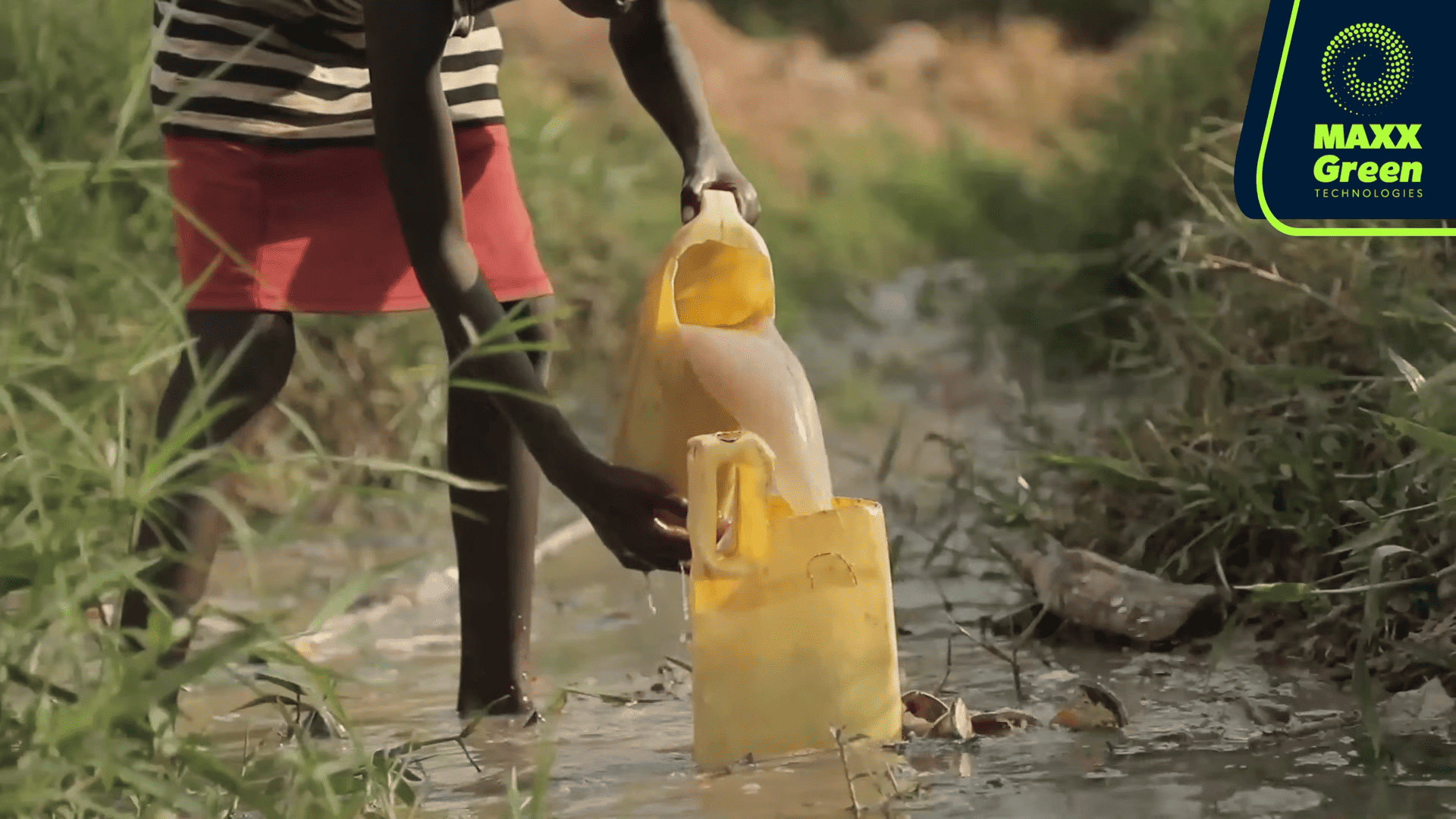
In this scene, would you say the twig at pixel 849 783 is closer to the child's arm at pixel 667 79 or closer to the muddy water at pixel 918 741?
the muddy water at pixel 918 741

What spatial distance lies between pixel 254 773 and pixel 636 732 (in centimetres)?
82

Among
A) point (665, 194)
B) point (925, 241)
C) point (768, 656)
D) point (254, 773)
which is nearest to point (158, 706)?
point (254, 773)

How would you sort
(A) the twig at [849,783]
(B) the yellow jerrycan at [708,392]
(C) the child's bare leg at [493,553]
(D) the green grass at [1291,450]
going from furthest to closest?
(C) the child's bare leg at [493,553]
(D) the green grass at [1291,450]
(B) the yellow jerrycan at [708,392]
(A) the twig at [849,783]

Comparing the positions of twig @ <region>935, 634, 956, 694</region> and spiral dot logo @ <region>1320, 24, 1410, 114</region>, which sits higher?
spiral dot logo @ <region>1320, 24, 1410, 114</region>

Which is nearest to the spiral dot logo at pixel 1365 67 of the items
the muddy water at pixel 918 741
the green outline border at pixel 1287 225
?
the green outline border at pixel 1287 225

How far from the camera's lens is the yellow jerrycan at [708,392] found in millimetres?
2357

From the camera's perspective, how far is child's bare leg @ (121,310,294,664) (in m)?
2.49

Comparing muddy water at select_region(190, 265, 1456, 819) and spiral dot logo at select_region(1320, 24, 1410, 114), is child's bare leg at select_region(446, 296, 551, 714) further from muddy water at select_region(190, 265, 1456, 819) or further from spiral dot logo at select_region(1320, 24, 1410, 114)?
spiral dot logo at select_region(1320, 24, 1410, 114)

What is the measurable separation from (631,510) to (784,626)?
237mm

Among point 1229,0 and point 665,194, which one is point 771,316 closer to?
point 1229,0

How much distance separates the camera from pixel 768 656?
7.66 ft

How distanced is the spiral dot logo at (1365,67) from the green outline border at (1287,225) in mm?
78

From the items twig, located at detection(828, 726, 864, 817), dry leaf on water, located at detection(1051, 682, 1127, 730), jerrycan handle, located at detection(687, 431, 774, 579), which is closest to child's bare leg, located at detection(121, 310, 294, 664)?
jerrycan handle, located at detection(687, 431, 774, 579)

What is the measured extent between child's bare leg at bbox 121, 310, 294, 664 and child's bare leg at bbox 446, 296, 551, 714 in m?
0.28
